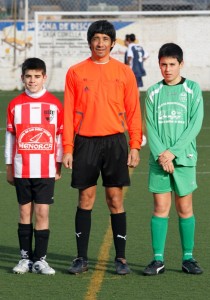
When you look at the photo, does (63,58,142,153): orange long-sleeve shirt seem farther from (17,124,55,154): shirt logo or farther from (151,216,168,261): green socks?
(151,216,168,261): green socks

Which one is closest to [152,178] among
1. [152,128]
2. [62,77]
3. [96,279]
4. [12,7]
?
[152,128]

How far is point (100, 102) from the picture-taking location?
721 centimetres

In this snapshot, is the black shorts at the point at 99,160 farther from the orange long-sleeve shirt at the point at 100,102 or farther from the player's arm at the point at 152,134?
the player's arm at the point at 152,134

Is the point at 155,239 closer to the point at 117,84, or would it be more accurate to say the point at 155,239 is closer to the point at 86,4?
the point at 117,84

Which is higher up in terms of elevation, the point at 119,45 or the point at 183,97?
the point at 119,45

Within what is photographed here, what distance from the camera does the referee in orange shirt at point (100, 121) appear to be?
23.7ft

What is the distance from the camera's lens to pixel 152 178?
7.30 m

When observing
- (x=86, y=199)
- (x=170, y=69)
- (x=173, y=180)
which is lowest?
(x=86, y=199)

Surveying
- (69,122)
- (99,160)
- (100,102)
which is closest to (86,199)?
(99,160)

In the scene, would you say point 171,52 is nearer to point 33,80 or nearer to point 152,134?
point 152,134

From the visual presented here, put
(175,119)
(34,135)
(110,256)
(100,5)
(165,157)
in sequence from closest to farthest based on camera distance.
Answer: (165,157)
(175,119)
(34,135)
(110,256)
(100,5)

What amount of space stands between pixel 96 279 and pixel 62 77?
22.6 m

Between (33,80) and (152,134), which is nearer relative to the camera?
(152,134)

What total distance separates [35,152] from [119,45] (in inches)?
893
